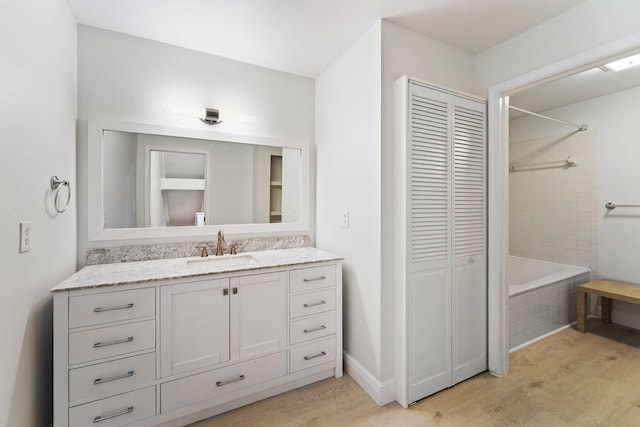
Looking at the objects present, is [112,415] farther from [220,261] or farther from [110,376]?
[220,261]

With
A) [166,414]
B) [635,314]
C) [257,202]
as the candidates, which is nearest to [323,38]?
[257,202]

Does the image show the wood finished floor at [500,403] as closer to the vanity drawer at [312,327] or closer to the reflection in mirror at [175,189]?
the vanity drawer at [312,327]

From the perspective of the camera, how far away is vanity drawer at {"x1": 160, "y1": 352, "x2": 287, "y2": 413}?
1.56 m

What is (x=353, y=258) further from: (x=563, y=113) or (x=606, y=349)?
(x=563, y=113)

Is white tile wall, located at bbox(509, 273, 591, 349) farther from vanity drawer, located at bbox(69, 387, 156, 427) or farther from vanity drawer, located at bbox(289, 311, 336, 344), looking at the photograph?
vanity drawer, located at bbox(69, 387, 156, 427)

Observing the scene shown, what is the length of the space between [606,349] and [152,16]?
14.2 ft

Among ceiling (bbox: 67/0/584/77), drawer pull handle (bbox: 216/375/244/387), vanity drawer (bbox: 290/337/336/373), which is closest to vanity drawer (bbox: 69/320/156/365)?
drawer pull handle (bbox: 216/375/244/387)

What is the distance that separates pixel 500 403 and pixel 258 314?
163 centimetres

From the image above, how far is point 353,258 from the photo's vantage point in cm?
207

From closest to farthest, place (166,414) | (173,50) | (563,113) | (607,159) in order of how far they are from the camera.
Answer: (166,414) → (173,50) → (607,159) → (563,113)

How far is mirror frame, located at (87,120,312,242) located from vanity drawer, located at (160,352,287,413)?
37.8 inches

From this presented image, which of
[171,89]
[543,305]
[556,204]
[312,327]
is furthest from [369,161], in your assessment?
[556,204]

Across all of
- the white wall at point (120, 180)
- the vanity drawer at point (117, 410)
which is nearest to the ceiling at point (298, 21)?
the white wall at point (120, 180)

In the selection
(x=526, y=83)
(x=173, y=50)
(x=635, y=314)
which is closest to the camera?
(x=526, y=83)
